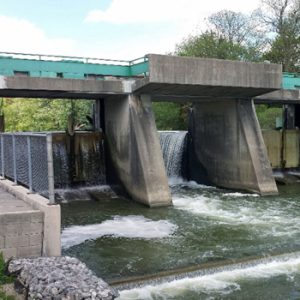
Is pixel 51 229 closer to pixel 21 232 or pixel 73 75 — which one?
pixel 21 232

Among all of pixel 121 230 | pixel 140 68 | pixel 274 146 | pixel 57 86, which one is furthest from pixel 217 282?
pixel 274 146

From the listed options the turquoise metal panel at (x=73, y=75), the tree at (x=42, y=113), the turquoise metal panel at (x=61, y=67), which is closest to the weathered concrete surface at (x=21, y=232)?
the turquoise metal panel at (x=61, y=67)

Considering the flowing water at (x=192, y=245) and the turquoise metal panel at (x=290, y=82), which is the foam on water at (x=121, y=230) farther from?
the turquoise metal panel at (x=290, y=82)

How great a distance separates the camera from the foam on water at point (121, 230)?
10406mm

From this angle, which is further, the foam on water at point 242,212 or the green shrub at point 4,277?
the foam on water at point 242,212

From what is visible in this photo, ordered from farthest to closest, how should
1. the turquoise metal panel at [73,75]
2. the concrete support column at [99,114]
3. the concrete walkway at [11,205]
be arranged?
1. the concrete support column at [99,114]
2. the turquoise metal panel at [73,75]
3. the concrete walkway at [11,205]

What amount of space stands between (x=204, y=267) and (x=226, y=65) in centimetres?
841

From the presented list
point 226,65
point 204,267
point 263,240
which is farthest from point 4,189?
point 226,65

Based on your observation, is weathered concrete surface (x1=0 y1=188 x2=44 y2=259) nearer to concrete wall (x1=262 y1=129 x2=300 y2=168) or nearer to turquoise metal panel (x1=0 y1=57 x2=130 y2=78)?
turquoise metal panel (x1=0 y1=57 x2=130 y2=78)

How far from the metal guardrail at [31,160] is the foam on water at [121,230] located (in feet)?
6.72

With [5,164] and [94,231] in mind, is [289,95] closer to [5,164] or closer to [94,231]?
[94,231]

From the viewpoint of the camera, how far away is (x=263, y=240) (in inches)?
394

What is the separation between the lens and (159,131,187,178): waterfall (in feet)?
64.8

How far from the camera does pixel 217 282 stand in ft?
24.7
